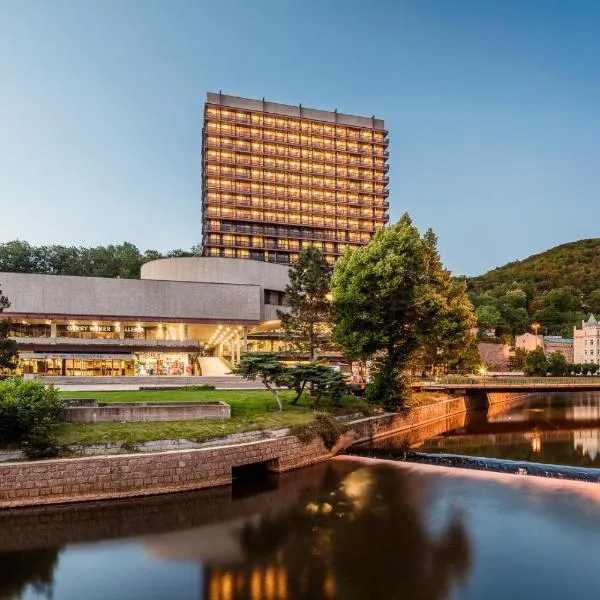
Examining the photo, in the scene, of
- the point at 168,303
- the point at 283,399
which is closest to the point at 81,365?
the point at 168,303

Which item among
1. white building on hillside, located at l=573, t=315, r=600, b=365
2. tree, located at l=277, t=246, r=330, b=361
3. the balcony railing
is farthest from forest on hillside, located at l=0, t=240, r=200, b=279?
white building on hillside, located at l=573, t=315, r=600, b=365

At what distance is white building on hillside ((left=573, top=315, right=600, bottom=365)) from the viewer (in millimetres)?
145625

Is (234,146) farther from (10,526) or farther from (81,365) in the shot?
(10,526)

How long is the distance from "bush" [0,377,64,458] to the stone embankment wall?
3.08 ft

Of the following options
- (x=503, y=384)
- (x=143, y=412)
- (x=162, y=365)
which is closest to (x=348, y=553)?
(x=143, y=412)

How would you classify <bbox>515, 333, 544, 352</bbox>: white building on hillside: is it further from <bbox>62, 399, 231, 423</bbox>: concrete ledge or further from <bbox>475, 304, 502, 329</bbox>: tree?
<bbox>62, 399, 231, 423</bbox>: concrete ledge

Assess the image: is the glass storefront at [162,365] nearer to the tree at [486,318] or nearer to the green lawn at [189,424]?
the green lawn at [189,424]

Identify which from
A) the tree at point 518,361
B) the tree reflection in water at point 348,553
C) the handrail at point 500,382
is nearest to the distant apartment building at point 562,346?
the tree at point 518,361

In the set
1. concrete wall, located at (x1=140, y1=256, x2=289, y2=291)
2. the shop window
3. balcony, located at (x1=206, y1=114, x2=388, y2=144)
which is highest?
balcony, located at (x1=206, y1=114, x2=388, y2=144)

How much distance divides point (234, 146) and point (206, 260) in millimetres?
47755

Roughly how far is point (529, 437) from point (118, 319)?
48.7 meters

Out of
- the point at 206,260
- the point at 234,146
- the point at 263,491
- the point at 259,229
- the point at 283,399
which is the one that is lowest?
the point at 263,491

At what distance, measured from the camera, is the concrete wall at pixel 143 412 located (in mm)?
26922

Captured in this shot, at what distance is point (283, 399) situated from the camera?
128ft
